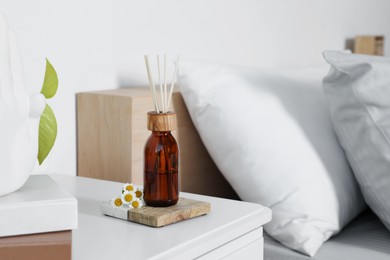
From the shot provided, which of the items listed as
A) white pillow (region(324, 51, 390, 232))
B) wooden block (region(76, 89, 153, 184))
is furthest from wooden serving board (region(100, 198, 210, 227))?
white pillow (region(324, 51, 390, 232))

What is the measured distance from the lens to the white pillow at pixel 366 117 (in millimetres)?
1192

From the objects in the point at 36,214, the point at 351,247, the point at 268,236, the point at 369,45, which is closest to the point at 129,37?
the point at 268,236

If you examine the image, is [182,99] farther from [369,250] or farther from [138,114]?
[369,250]

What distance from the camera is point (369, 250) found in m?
1.16

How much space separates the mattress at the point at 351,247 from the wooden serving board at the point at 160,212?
0.31 metres

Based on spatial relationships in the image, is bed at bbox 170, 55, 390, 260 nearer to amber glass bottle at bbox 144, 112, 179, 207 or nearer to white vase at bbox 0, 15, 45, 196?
amber glass bottle at bbox 144, 112, 179, 207

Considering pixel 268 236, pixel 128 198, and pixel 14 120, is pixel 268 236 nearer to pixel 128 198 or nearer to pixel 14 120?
pixel 128 198

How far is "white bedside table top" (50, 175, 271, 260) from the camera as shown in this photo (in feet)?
2.47

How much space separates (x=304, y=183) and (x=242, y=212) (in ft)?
1.05

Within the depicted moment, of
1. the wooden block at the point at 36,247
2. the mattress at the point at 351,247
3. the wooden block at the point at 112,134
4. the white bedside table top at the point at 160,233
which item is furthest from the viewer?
the wooden block at the point at 112,134

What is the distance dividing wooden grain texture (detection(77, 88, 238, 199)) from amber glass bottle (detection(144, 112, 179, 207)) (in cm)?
32

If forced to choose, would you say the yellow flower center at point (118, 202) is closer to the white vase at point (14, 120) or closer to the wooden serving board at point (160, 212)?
the wooden serving board at point (160, 212)

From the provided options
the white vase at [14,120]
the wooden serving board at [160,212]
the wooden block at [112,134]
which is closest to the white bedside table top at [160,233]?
the wooden serving board at [160,212]

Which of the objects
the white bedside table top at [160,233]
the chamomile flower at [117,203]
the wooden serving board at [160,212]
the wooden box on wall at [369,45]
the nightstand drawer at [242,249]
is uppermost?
the wooden box on wall at [369,45]
